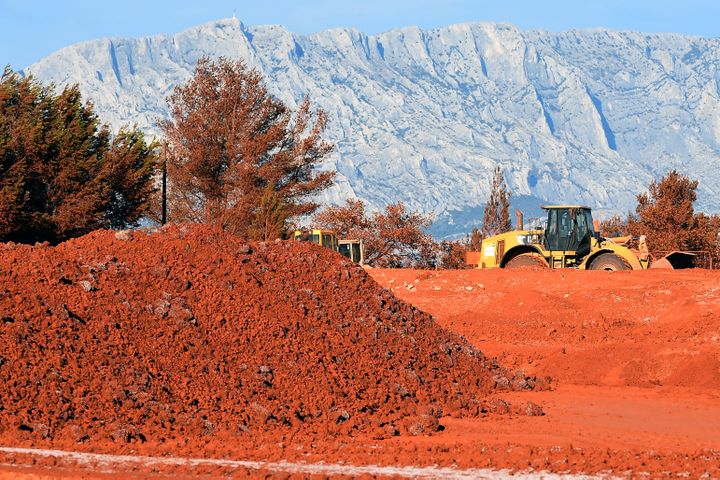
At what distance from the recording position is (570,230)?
40.9m

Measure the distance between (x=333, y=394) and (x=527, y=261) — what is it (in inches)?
1052

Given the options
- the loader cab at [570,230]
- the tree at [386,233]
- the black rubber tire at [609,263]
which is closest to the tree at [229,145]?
the tree at [386,233]

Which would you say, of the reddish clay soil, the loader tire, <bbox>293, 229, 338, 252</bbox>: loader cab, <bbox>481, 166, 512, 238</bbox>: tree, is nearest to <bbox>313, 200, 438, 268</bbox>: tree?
<bbox>481, 166, 512, 238</bbox>: tree

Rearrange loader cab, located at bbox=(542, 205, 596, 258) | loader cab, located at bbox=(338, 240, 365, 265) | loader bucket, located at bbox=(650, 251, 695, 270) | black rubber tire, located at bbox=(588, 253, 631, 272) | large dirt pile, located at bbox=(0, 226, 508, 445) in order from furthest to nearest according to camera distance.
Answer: loader cab, located at bbox=(338, 240, 365, 265)
loader bucket, located at bbox=(650, 251, 695, 270)
loader cab, located at bbox=(542, 205, 596, 258)
black rubber tire, located at bbox=(588, 253, 631, 272)
large dirt pile, located at bbox=(0, 226, 508, 445)

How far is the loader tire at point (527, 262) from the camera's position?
42125mm

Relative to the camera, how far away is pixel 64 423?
14.3m

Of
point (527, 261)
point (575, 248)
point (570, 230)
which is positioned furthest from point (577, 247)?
point (527, 261)

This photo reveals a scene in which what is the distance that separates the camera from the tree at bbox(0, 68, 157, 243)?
48.5 meters

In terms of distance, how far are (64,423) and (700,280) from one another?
82.8 feet

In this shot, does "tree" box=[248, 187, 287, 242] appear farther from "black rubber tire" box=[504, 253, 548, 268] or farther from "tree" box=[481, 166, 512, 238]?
"tree" box=[481, 166, 512, 238]

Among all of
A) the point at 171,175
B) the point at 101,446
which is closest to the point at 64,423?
the point at 101,446

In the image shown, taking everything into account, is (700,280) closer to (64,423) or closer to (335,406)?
(335,406)

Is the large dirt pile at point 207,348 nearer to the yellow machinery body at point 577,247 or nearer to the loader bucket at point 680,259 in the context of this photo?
the yellow machinery body at point 577,247

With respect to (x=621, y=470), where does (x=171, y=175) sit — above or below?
above
